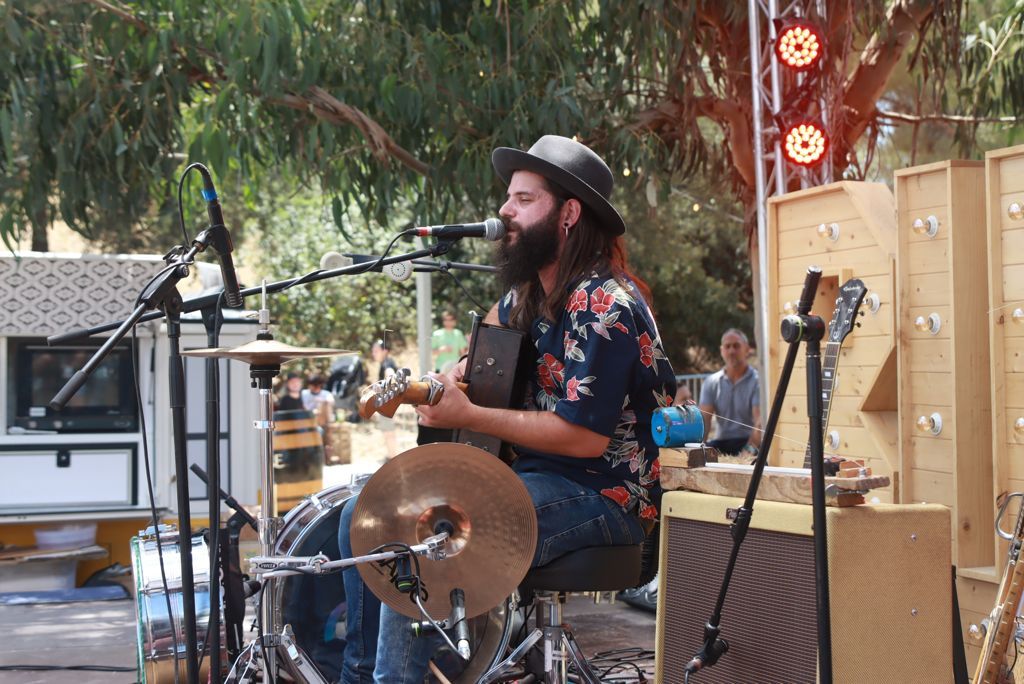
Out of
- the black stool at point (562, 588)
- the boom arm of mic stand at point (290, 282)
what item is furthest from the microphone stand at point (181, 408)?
the black stool at point (562, 588)

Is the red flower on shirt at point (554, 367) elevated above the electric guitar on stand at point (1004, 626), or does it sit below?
above

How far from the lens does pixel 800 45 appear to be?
21.8 feet

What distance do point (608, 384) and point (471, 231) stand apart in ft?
2.19

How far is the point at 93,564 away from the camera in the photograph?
25.8 ft

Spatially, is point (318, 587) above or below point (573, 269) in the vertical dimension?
below

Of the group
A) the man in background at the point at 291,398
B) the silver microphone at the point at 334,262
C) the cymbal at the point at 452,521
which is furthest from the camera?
the man in background at the point at 291,398

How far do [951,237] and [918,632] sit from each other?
7.15 ft

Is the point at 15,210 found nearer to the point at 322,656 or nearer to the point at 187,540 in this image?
the point at 322,656

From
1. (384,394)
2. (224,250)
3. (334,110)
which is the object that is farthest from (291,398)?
(384,394)

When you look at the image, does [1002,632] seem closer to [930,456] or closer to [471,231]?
[930,456]

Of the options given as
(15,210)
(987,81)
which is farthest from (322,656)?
(987,81)

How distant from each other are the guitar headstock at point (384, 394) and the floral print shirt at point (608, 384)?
1.49 feet

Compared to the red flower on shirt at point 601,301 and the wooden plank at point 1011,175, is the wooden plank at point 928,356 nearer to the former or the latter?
the wooden plank at point 1011,175

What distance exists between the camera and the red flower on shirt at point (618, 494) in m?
3.20
